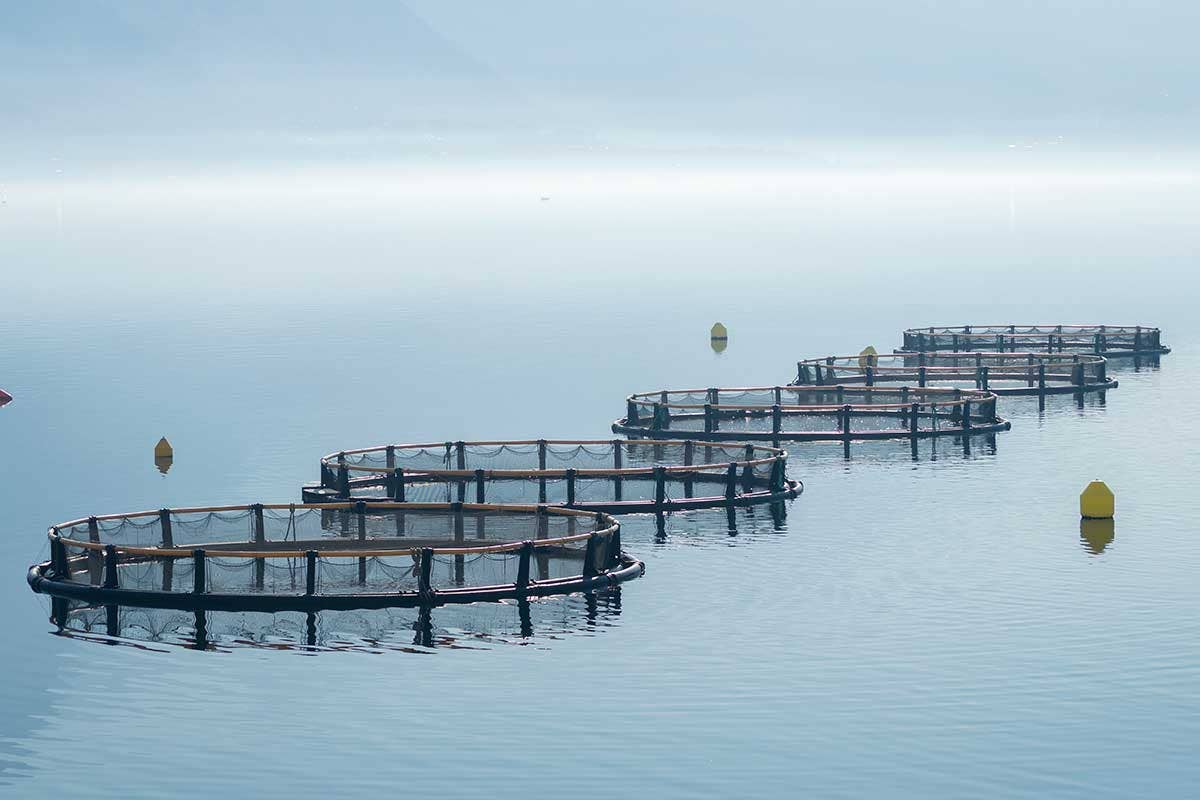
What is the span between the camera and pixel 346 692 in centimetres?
5150

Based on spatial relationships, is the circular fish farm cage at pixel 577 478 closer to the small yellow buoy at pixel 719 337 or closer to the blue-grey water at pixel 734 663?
the blue-grey water at pixel 734 663

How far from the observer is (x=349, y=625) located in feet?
187

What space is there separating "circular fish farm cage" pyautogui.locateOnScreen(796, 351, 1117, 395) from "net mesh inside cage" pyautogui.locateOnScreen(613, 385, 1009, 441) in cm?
945

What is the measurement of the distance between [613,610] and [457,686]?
26.5ft

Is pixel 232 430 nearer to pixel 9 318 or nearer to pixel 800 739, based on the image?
pixel 800 739

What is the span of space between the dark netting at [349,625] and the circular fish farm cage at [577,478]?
570 inches

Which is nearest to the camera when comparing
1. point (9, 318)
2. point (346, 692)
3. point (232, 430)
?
point (346, 692)

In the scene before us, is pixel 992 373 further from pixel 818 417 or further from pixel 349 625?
pixel 349 625

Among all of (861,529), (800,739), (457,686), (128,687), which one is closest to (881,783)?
(800,739)

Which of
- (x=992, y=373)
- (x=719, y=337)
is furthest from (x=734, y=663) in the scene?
(x=719, y=337)

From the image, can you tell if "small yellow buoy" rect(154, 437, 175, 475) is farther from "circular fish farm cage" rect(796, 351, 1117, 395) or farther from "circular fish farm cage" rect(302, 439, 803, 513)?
"circular fish farm cage" rect(796, 351, 1117, 395)

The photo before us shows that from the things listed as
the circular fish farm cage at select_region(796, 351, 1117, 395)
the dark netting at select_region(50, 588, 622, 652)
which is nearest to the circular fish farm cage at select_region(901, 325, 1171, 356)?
the circular fish farm cage at select_region(796, 351, 1117, 395)

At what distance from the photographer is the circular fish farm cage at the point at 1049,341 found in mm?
128750

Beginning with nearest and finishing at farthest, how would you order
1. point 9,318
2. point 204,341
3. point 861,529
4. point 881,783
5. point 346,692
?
point 881,783
point 346,692
point 861,529
point 204,341
point 9,318
